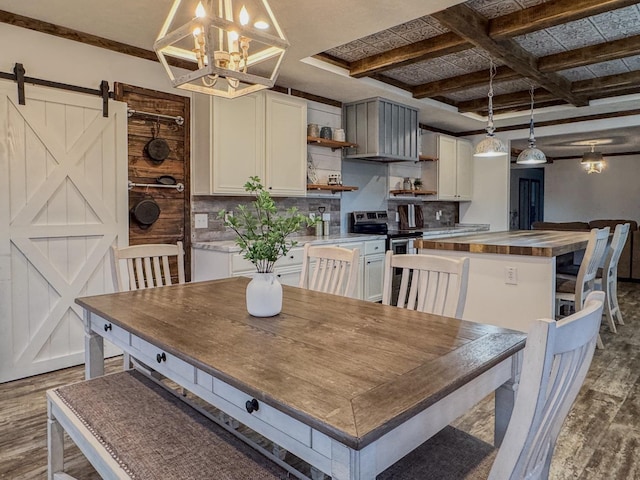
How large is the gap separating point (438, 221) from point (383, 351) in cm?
584

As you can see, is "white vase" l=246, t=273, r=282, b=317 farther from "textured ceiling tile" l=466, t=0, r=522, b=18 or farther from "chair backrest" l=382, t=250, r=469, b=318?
"textured ceiling tile" l=466, t=0, r=522, b=18

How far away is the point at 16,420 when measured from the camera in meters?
2.35

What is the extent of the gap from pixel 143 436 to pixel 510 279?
102 inches

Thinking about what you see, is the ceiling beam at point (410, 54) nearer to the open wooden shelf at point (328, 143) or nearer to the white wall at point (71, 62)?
the open wooden shelf at point (328, 143)

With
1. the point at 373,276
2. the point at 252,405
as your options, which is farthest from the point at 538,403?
the point at 373,276

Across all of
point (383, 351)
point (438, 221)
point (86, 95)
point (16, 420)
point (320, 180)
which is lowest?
point (16, 420)

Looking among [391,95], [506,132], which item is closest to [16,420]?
[391,95]

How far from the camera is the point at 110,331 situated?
5.71ft

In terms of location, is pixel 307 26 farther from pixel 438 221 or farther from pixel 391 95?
pixel 438 221

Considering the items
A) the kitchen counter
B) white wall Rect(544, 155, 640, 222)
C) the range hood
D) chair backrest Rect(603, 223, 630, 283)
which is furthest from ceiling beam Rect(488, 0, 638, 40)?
white wall Rect(544, 155, 640, 222)

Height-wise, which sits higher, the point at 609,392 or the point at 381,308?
the point at 381,308

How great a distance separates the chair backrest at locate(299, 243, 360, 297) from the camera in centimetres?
221

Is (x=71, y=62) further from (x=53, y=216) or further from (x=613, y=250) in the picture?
(x=613, y=250)

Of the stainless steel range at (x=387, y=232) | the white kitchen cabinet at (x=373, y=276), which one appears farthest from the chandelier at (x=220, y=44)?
the stainless steel range at (x=387, y=232)
